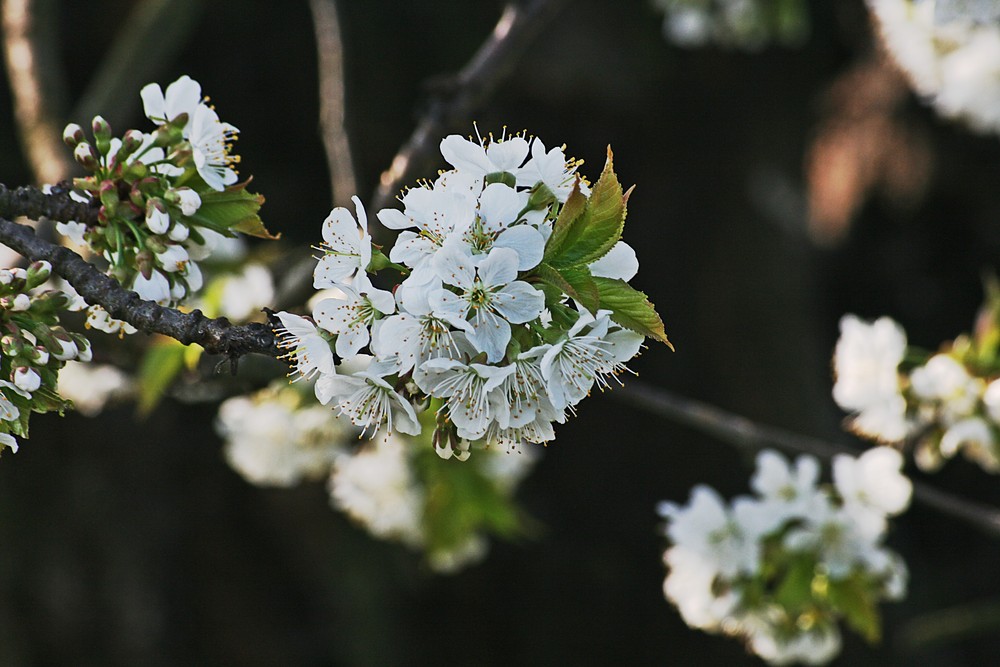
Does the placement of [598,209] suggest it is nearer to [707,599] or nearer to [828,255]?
[707,599]

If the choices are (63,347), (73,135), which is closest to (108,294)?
(63,347)

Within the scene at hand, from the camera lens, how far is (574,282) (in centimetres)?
78

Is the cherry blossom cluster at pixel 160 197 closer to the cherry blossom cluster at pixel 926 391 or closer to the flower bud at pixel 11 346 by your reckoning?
the flower bud at pixel 11 346

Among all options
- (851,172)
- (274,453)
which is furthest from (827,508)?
(851,172)

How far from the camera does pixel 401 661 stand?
3.74 metres

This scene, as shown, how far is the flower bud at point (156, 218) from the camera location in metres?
0.88

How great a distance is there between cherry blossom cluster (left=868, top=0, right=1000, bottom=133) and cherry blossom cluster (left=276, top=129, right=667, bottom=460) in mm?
1551

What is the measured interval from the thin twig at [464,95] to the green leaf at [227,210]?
1.48 ft

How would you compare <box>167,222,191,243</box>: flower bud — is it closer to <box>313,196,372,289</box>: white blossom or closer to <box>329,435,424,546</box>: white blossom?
<box>313,196,372,289</box>: white blossom

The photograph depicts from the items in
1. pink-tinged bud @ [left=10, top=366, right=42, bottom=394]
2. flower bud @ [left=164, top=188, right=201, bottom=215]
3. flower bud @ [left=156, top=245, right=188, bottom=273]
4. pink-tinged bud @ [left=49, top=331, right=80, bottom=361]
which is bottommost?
pink-tinged bud @ [left=10, top=366, right=42, bottom=394]

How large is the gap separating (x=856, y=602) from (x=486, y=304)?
40.4 inches

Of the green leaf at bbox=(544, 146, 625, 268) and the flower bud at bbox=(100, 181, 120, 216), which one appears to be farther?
the flower bud at bbox=(100, 181, 120, 216)

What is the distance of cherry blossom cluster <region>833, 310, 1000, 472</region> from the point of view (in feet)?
4.91

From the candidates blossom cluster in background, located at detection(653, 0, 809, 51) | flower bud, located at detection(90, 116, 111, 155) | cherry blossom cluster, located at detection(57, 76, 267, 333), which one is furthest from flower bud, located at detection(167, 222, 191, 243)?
blossom cluster in background, located at detection(653, 0, 809, 51)
